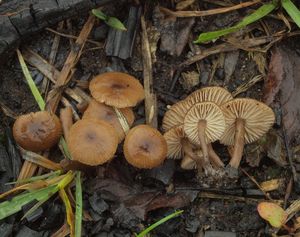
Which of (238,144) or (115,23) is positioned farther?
(115,23)

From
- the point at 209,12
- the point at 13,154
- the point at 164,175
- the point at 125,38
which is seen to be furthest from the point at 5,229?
the point at 209,12

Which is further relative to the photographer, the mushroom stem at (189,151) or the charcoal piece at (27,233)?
the mushroom stem at (189,151)

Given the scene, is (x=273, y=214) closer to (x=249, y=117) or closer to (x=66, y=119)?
(x=249, y=117)

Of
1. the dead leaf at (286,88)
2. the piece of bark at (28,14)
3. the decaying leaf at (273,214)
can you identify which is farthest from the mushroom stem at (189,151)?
the piece of bark at (28,14)

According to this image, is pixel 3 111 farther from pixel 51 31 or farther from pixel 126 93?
pixel 126 93

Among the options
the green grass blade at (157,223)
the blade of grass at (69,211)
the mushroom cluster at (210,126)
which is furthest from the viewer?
the mushroom cluster at (210,126)

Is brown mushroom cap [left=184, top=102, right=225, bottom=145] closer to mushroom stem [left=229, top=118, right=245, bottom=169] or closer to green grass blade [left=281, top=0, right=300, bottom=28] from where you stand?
mushroom stem [left=229, top=118, right=245, bottom=169]

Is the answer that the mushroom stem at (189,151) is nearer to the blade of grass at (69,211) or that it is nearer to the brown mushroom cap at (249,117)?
the brown mushroom cap at (249,117)
